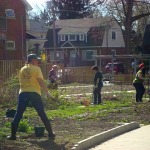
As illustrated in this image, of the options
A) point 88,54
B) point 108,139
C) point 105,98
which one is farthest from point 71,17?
point 108,139

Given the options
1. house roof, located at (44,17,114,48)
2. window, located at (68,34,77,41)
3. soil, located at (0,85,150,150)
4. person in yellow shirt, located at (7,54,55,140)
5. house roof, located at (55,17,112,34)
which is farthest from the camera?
window, located at (68,34,77,41)

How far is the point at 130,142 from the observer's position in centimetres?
1201

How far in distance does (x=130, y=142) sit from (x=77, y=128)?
1938 mm

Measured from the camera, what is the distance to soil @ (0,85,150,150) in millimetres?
10560

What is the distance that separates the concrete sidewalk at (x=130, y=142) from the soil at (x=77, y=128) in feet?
1.82

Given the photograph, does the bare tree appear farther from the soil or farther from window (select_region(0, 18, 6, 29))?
the soil

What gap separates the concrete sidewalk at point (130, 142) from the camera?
1129cm

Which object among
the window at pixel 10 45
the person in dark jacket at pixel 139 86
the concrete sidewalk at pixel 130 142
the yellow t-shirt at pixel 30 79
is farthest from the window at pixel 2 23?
the yellow t-shirt at pixel 30 79

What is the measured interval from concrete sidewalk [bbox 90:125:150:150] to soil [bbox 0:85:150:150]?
1.82 ft

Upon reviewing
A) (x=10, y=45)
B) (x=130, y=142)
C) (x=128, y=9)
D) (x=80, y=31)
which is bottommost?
(x=130, y=142)

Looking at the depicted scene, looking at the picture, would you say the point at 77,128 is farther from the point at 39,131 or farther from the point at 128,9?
the point at 128,9

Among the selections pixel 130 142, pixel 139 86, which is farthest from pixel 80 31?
pixel 130 142

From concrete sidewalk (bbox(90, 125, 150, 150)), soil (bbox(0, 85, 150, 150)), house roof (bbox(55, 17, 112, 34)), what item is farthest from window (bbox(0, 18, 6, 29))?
concrete sidewalk (bbox(90, 125, 150, 150))

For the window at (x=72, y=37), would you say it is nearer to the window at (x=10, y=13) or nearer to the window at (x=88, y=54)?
the window at (x=88, y=54)
